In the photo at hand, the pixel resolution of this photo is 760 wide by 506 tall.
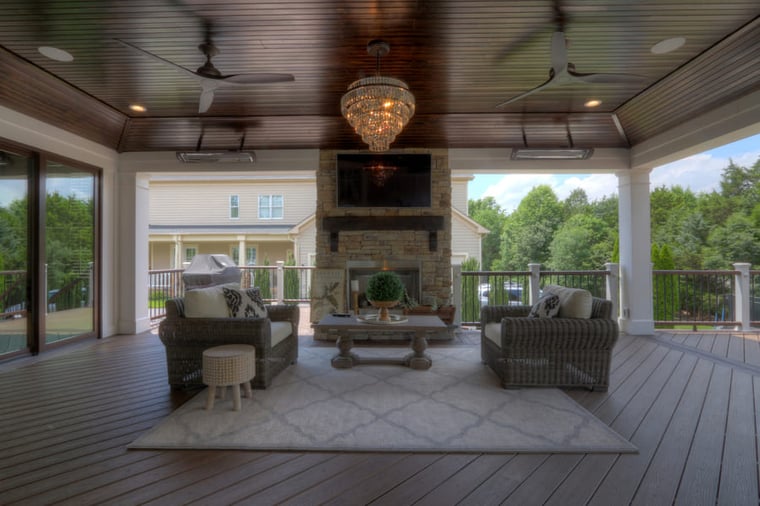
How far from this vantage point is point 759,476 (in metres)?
1.94

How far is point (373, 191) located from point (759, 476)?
182 inches

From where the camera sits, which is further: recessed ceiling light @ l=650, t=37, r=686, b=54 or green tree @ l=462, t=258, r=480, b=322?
green tree @ l=462, t=258, r=480, b=322

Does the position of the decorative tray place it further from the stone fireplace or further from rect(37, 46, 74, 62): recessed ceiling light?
rect(37, 46, 74, 62): recessed ceiling light

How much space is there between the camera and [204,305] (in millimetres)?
3195

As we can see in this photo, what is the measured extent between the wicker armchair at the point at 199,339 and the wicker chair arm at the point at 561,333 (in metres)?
2.04

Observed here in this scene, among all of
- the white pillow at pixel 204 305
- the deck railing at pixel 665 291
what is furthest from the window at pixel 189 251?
the white pillow at pixel 204 305

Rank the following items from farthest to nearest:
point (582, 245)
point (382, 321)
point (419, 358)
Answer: point (582, 245), point (419, 358), point (382, 321)

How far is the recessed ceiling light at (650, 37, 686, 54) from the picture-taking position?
3141mm

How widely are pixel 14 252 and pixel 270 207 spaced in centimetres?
695

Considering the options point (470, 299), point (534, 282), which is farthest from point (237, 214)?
point (534, 282)

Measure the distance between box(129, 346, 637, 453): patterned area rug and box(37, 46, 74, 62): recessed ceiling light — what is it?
128 inches

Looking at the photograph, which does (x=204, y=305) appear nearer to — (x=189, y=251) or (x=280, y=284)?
(x=280, y=284)

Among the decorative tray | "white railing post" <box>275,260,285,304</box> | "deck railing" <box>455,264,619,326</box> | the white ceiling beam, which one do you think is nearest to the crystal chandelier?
the decorative tray

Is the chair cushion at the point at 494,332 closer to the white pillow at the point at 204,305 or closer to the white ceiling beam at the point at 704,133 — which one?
the white pillow at the point at 204,305
